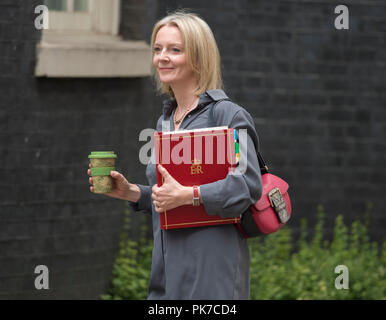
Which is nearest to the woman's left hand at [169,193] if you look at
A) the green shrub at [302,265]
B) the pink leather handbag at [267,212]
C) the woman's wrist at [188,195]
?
the woman's wrist at [188,195]

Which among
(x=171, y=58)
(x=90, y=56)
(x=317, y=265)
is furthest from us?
(x=317, y=265)

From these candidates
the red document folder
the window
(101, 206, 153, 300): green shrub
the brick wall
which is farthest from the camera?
(101, 206, 153, 300): green shrub

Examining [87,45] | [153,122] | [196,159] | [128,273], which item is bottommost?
[128,273]

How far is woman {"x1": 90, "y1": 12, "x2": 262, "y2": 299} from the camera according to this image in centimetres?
343

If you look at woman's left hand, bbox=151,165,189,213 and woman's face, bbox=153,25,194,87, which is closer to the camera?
woman's left hand, bbox=151,165,189,213

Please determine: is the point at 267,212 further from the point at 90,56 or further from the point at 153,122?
the point at 153,122

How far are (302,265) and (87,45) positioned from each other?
9.66 feet

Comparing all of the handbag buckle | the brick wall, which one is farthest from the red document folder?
the brick wall

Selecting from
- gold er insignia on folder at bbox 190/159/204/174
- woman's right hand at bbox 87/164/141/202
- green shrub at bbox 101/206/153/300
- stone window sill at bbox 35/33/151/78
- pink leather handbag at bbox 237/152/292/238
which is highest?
stone window sill at bbox 35/33/151/78

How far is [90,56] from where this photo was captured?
6.36 m

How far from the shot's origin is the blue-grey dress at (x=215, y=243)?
11.2 ft

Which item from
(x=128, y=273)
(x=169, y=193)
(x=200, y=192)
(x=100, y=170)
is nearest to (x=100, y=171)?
(x=100, y=170)

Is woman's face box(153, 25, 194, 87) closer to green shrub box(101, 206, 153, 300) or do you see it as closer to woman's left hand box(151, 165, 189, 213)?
woman's left hand box(151, 165, 189, 213)

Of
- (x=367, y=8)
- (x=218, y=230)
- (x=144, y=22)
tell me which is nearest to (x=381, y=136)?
(x=367, y=8)
